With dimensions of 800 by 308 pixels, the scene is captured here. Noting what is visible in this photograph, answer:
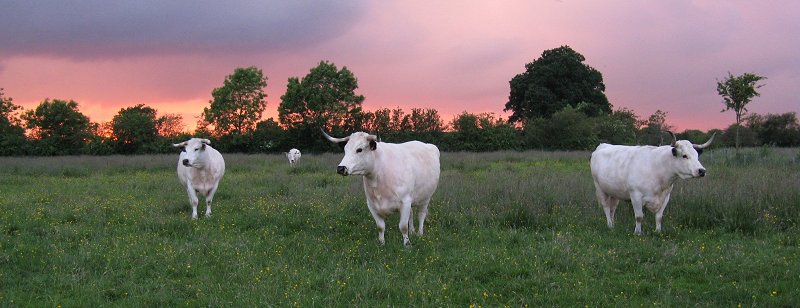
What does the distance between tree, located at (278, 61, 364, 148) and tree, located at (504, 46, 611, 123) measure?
60.0ft

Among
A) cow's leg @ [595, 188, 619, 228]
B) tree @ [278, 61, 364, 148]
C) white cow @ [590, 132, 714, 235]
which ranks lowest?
cow's leg @ [595, 188, 619, 228]

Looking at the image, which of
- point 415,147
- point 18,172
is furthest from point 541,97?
point 415,147

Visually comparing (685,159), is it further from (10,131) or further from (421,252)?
(10,131)

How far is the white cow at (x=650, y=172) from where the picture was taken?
8266mm

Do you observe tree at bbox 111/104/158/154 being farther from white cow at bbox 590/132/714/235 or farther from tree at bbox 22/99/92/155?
white cow at bbox 590/132/714/235

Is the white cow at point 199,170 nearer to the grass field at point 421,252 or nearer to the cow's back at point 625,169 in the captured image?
the grass field at point 421,252

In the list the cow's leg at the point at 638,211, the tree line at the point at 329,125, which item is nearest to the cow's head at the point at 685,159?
the cow's leg at the point at 638,211

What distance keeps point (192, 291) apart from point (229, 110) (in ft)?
146

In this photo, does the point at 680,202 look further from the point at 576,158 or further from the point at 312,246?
the point at 576,158

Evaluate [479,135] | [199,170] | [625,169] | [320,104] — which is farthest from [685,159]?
A: [320,104]

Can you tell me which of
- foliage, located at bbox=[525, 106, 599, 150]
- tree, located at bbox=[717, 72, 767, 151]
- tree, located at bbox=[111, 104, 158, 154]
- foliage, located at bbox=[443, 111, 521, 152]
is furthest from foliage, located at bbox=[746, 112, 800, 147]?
tree, located at bbox=[111, 104, 158, 154]

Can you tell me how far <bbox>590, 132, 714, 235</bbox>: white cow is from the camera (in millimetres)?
8266

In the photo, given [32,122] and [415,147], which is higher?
[32,122]

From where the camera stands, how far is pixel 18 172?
21.1 metres
